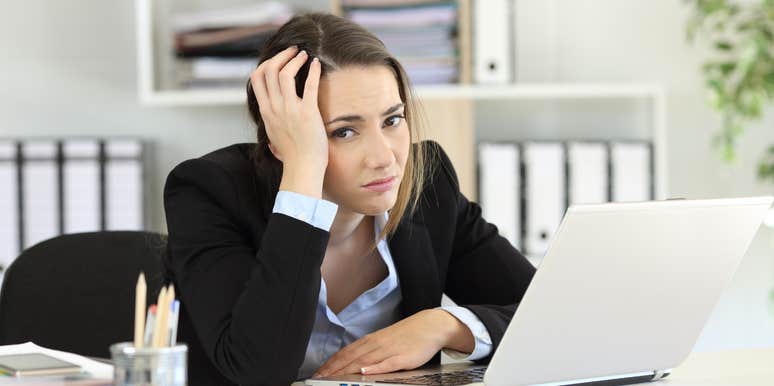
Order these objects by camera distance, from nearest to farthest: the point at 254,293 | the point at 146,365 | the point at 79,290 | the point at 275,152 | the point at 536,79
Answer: the point at 146,365 → the point at 254,293 → the point at 275,152 → the point at 79,290 → the point at 536,79

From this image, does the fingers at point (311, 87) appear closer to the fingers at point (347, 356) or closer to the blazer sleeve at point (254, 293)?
the blazer sleeve at point (254, 293)

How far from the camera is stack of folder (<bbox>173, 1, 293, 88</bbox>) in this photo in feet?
9.05

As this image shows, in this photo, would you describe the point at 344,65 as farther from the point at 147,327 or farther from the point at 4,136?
the point at 4,136

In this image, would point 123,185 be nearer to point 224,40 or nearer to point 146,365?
point 224,40

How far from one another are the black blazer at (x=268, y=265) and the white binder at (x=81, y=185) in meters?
1.33

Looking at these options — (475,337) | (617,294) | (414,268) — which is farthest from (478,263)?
(617,294)

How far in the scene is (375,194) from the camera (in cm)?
141

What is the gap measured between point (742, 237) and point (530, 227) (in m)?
1.53

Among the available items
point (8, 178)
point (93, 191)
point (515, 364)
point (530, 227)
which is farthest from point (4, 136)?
point (515, 364)

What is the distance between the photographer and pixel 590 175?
2.72m

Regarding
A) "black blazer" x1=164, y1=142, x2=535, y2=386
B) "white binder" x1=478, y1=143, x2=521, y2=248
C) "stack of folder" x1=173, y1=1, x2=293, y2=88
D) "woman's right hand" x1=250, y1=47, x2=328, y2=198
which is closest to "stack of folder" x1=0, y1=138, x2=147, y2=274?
"stack of folder" x1=173, y1=1, x2=293, y2=88

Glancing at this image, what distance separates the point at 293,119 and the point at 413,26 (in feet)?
4.48

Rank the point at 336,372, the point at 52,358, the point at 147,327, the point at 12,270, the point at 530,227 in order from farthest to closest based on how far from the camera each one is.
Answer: the point at 530,227 → the point at 12,270 → the point at 336,372 → the point at 52,358 → the point at 147,327

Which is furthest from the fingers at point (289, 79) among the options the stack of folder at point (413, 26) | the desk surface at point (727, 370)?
the stack of folder at point (413, 26)
